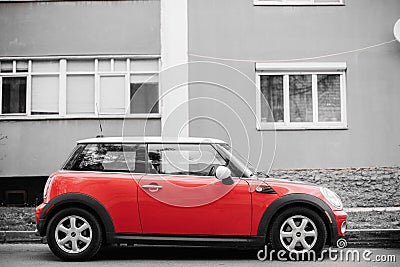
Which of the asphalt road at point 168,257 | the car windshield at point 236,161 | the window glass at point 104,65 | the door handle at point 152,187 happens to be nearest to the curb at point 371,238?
the asphalt road at point 168,257

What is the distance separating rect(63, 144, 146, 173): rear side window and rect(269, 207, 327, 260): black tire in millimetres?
1998

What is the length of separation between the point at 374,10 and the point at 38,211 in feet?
34.6

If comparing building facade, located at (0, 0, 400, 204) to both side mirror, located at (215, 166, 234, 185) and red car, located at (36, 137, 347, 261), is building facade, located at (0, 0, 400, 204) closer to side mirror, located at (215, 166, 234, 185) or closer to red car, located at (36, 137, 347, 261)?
red car, located at (36, 137, 347, 261)

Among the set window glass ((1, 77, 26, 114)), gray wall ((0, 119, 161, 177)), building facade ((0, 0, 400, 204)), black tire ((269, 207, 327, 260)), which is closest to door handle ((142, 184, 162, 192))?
black tire ((269, 207, 327, 260))

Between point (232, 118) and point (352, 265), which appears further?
point (232, 118)

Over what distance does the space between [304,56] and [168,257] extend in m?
8.11

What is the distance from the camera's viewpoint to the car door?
8.51 m

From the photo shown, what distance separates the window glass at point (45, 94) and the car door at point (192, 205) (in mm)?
8161

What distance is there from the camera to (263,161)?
15664mm

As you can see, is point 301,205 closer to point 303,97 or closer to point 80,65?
point 303,97

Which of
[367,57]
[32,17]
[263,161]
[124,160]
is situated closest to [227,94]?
[263,161]

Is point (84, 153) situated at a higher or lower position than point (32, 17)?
lower

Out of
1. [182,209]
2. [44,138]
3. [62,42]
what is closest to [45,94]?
[44,138]

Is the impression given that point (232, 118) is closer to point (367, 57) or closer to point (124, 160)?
point (367, 57)
